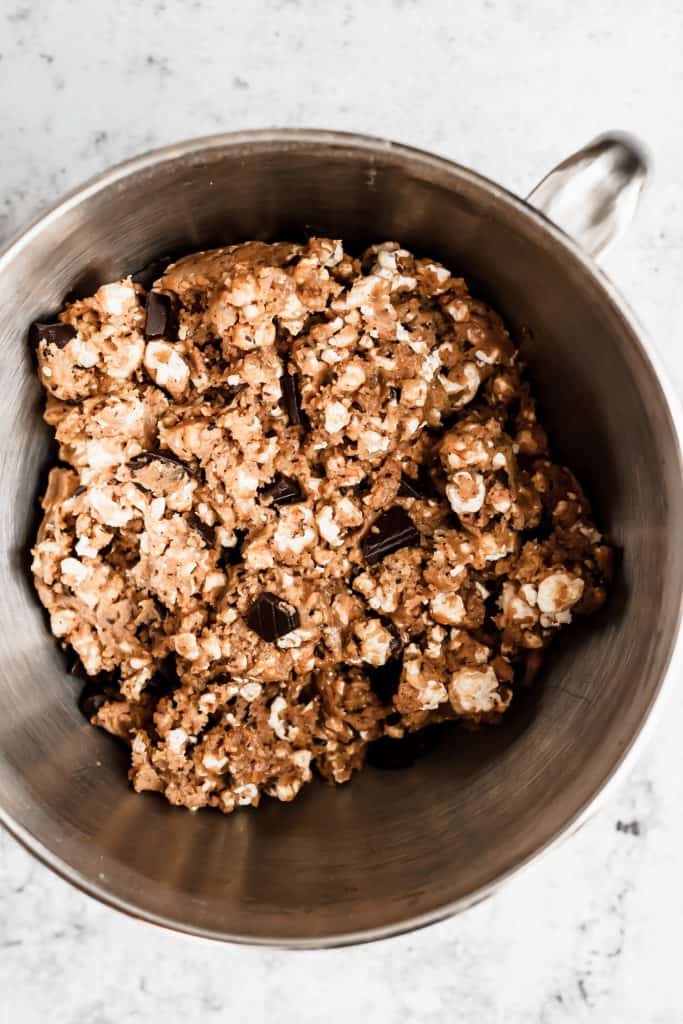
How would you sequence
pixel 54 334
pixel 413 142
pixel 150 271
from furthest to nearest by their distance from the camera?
pixel 413 142, pixel 150 271, pixel 54 334

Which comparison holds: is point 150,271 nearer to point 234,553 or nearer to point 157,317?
point 157,317

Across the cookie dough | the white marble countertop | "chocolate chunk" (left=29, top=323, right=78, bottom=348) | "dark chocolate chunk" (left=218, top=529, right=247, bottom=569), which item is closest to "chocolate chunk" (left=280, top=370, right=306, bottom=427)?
the cookie dough

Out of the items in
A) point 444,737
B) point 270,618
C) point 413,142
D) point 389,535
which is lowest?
point 444,737

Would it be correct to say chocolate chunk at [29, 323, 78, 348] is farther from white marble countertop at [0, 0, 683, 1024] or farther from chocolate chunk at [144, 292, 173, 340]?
white marble countertop at [0, 0, 683, 1024]

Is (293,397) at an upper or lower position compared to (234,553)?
upper

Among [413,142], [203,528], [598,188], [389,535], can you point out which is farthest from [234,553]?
[413,142]

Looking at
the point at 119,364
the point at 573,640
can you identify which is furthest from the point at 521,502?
the point at 119,364

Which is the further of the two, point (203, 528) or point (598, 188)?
point (203, 528)

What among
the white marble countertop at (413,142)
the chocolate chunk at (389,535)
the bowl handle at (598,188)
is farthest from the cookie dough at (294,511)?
the white marble countertop at (413,142)

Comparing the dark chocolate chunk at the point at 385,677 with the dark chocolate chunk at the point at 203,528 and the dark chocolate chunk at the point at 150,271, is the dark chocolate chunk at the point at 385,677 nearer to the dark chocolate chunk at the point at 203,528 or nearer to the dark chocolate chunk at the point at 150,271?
the dark chocolate chunk at the point at 203,528
